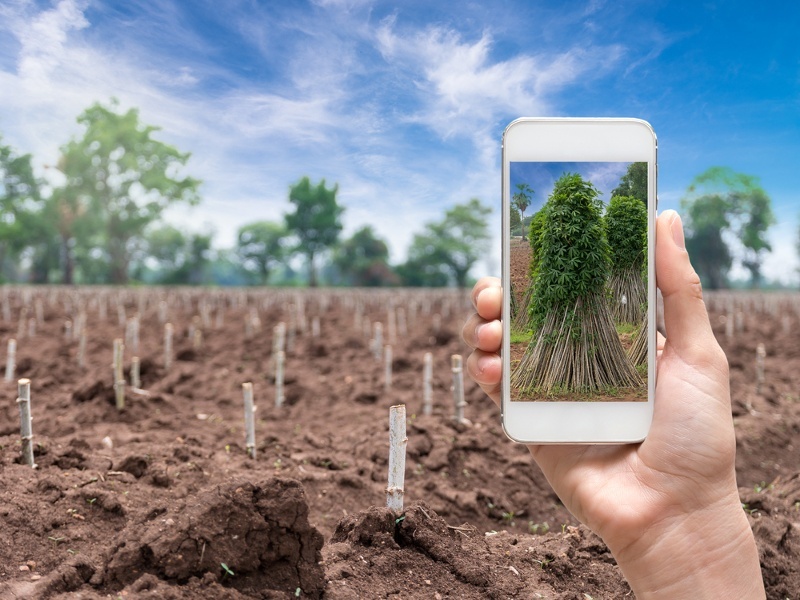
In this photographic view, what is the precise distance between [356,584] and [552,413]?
4.19ft

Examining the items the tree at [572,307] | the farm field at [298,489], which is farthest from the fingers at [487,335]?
the farm field at [298,489]

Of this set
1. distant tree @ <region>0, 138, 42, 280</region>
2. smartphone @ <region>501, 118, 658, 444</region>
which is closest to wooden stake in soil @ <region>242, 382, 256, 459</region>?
smartphone @ <region>501, 118, 658, 444</region>

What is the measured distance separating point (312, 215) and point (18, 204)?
1808cm

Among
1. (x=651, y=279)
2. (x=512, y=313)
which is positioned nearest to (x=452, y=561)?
(x=512, y=313)

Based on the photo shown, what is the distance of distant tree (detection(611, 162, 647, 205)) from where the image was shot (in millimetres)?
2580

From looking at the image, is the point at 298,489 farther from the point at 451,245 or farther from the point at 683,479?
the point at 451,245

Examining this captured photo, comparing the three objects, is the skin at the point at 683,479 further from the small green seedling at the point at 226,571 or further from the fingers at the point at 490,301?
the small green seedling at the point at 226,571

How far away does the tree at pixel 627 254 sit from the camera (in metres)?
2.57

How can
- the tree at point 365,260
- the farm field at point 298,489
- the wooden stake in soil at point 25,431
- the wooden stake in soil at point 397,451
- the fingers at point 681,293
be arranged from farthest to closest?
the tree at point 365,260 → the wooden stake in soil at point 25,431 → the wooden stake in soil at point 397,451 → the farm field at point 298,489 → the fingers at point 681,293

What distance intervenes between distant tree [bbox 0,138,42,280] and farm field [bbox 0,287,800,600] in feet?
79.6

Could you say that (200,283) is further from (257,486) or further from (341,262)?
(257,486)

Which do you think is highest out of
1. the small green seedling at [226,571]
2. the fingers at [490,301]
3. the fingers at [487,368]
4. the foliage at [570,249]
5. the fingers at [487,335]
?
the foliage at [570,249]

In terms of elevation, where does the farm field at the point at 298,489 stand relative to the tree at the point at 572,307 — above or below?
below

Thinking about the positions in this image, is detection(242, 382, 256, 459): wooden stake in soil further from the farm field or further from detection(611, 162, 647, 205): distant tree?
detection(611, 162, 647, 205): distant tree
